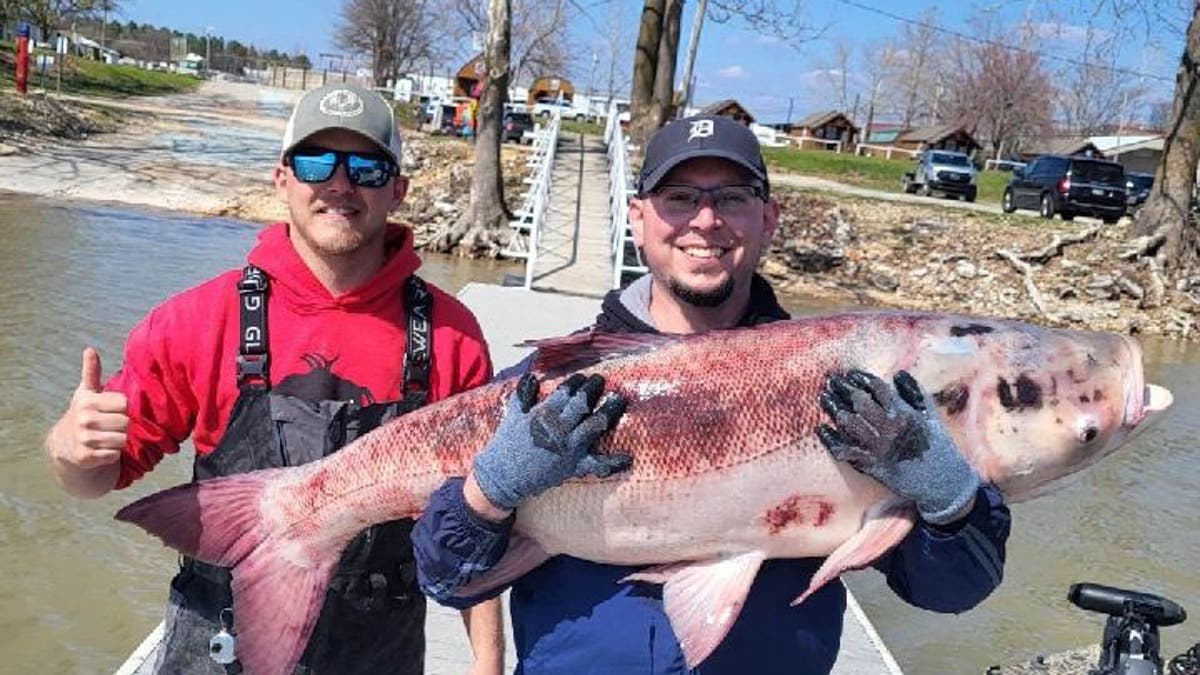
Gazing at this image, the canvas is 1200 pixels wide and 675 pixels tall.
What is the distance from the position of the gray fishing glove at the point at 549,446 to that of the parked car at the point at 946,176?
34.0 m

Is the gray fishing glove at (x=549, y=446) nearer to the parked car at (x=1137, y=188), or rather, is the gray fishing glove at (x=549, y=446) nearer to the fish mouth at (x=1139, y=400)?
the fish mouth at (x=1139, y=400)

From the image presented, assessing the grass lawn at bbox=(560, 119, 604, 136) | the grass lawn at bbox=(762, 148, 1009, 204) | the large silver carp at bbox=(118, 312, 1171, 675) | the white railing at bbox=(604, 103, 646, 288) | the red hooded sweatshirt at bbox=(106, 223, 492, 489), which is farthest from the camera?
the grass lawn at bbox=(762, 148, 1009, 204)

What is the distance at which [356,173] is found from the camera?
265cm

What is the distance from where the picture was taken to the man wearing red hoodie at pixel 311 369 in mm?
2572

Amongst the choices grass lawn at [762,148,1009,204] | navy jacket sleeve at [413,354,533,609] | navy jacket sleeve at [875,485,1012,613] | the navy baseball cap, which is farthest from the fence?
navy jacket sleeve at [875,485,1012,613]

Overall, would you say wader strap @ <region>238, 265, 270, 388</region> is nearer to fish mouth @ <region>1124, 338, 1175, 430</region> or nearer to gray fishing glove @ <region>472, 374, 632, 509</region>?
gray fishing glove @ <region>472, 374, 632, 509</region>

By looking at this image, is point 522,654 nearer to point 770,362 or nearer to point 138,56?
point 770,362

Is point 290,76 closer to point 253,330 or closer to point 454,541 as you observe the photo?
point 253,330

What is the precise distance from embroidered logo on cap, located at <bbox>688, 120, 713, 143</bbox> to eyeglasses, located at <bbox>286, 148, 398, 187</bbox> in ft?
2.43

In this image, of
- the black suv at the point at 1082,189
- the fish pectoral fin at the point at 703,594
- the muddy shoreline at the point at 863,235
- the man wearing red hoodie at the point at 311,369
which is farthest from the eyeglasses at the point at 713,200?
the black suv at the point at 1082,189

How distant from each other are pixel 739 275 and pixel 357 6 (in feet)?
213

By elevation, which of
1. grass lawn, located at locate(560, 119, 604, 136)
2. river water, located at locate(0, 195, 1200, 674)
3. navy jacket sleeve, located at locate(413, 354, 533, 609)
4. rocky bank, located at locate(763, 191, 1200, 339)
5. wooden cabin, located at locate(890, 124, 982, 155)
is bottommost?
river water, located at locate(0, 195, 1200, 674)

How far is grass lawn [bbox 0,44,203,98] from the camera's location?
134ft

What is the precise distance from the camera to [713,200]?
2.48 meters
